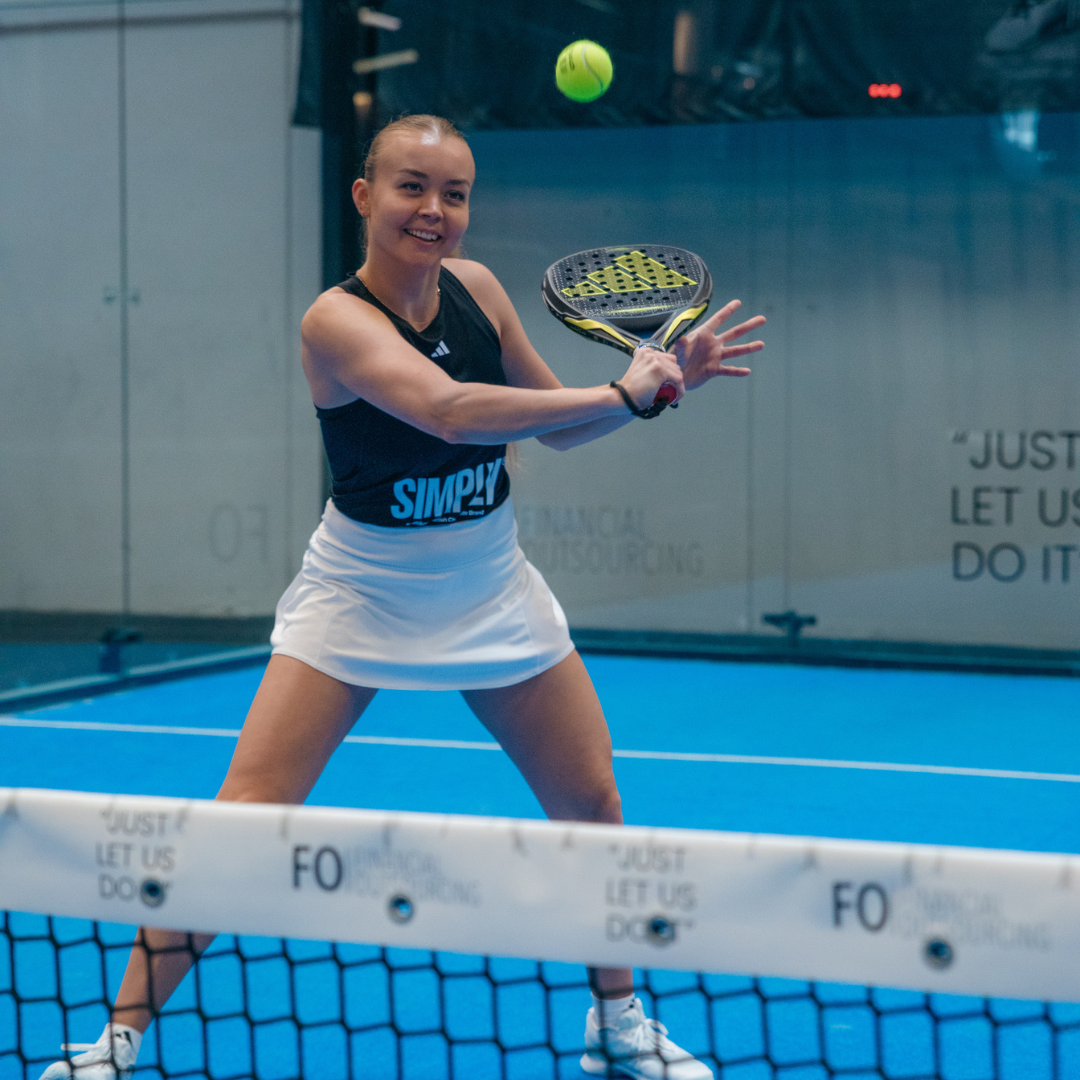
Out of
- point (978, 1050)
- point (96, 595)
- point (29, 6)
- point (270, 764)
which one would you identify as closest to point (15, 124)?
point (29, 6)

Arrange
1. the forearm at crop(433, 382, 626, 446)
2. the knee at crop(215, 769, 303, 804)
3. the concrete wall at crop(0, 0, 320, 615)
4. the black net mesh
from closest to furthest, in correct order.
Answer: the forearm at crop(433, 382, 626, 446)
the knee at crop(215, 769, 303, 804)
the black net mesh
the concrete wall at crop(0, 0, 320, 615)

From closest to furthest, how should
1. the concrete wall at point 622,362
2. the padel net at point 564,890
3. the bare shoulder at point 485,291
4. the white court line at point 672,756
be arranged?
the padel net at point 564,890, the bare shoulder at point 485,291, the white court line at point 672,756, the concrete wall at point 622,362

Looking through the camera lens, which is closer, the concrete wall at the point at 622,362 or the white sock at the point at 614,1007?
the white sock at the point at 614,1007

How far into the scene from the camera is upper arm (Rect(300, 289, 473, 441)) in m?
1.92

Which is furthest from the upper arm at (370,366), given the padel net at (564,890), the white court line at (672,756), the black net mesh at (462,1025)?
the white court line at (672,756)

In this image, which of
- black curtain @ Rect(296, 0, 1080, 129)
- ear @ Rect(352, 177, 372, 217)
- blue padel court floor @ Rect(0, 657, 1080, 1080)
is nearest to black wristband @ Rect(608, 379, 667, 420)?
ear @ Rect(352, 177, 372, 217)

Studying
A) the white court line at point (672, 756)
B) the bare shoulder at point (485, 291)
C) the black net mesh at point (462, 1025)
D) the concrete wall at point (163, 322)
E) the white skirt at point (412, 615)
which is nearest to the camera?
the white skirt at point (412, 615)

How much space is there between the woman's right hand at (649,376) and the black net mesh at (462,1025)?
85 cm

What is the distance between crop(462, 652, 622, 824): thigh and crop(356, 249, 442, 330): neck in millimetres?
585

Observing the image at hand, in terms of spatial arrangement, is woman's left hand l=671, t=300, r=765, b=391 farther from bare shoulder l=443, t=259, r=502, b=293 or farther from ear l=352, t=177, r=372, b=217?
ear l=352, t=177, r=372, b=217

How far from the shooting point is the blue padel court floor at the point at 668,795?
2.24 metres

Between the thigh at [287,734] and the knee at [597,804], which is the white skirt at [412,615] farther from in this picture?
the knee at [597,804]

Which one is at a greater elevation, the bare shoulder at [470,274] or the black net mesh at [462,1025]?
the bare shoulder at [470,274]

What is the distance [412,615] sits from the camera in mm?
2105
